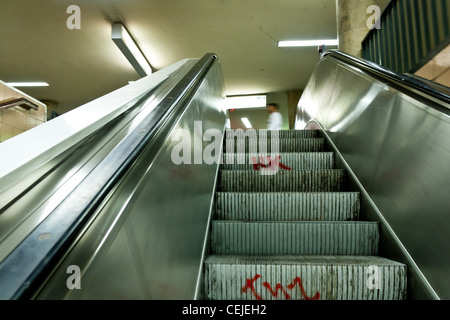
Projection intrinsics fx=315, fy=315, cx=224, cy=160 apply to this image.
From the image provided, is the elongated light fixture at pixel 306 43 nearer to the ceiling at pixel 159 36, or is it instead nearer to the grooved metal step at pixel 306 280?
the ceiling at pixel 159 36

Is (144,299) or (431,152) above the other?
(431,152)

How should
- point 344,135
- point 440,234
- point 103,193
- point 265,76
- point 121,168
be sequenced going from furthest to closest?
point 265,76, point 344,135, point 440,234, point 121,168, point 103,193

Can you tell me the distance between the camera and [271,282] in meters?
1.67

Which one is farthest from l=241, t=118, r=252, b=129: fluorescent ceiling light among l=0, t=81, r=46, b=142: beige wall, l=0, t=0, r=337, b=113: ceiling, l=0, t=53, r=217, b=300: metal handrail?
l=0, t=53, r=217, b=300: metal handrail

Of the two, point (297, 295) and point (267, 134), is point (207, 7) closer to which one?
point (267, 134)

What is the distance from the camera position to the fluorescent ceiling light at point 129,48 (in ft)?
24.0

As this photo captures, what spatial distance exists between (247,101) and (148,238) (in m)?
11.6

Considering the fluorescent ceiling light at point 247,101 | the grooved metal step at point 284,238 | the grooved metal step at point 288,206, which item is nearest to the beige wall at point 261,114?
the fluorescent ceiling light at point 247,101

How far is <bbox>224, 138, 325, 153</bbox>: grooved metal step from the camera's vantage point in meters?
3.50

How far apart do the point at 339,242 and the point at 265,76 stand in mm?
9352
